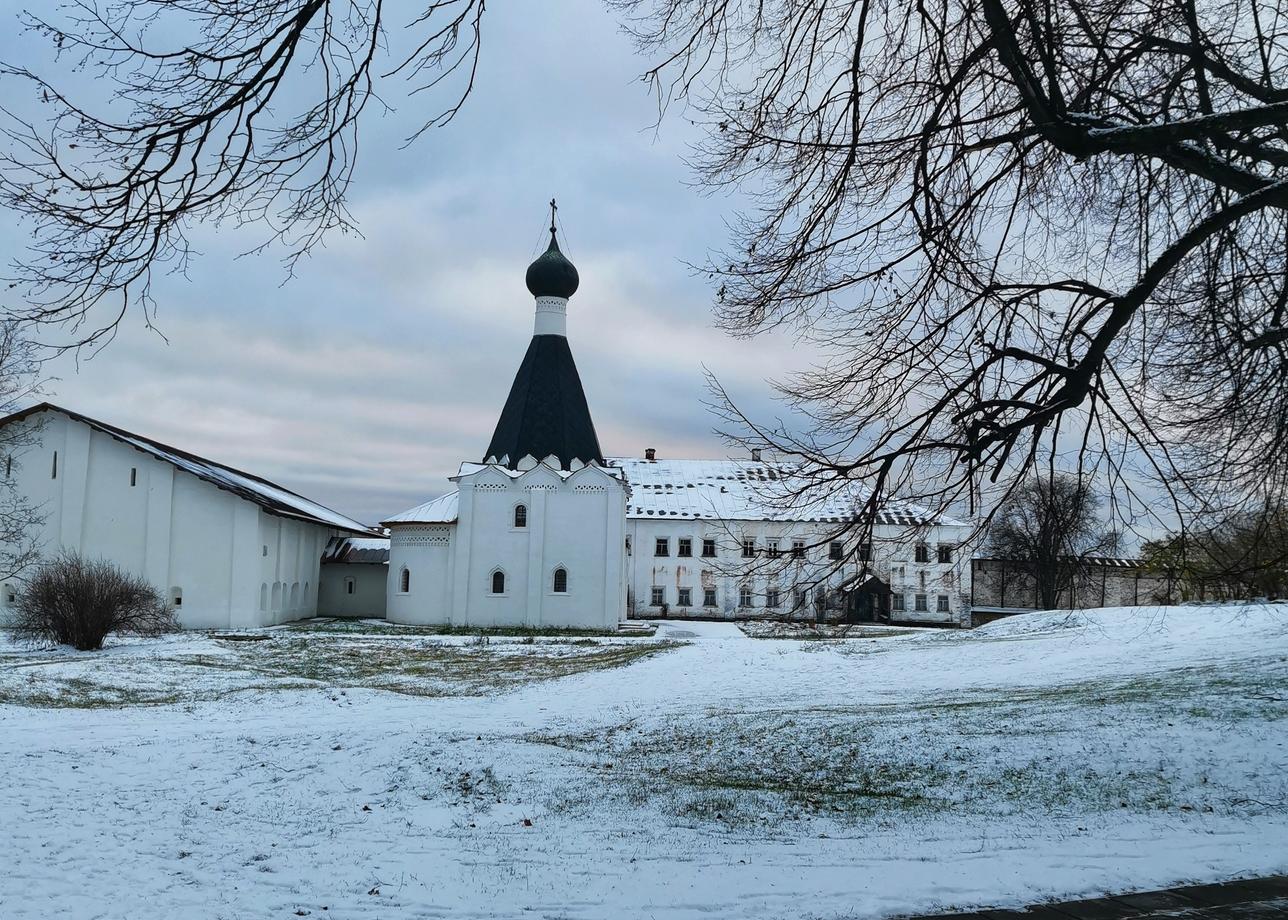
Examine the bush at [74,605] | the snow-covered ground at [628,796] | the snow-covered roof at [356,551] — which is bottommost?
the snow-covered ground at [628,796]

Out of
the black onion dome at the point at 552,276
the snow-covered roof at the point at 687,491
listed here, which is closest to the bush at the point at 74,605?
the black onion dome at the point at 552,276

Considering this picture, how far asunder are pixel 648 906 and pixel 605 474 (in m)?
28.6

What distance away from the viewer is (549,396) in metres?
37.0

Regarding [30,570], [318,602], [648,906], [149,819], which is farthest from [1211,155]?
[318,602]

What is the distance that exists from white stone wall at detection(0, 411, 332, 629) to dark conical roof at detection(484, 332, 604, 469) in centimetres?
929

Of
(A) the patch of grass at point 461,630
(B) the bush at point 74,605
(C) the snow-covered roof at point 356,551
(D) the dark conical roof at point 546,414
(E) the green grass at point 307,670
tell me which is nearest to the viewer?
(E) the green grass at point 307,670

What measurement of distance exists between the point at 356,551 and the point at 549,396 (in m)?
11.7

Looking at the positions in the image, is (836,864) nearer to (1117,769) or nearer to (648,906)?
(648,906)

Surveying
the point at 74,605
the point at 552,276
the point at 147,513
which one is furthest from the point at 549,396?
the point at 74,605

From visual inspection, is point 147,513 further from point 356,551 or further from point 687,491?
point 687,491

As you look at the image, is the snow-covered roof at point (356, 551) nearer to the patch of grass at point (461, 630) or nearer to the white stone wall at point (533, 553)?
the patch of grass at point (461, 630)

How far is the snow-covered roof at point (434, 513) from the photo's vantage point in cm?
3500

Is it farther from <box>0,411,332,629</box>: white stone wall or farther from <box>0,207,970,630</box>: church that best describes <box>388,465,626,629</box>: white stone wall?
<box>0,411,332,629</box>: white stone wall

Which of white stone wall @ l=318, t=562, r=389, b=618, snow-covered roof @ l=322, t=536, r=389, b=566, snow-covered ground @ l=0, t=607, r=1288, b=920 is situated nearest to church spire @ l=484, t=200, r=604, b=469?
snow-covered roof @ l=322, t=536, r=389, b=566
